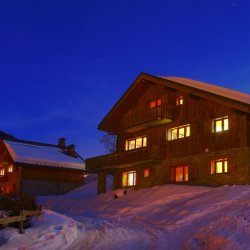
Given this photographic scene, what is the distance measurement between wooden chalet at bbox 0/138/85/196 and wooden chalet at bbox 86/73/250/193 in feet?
42.1

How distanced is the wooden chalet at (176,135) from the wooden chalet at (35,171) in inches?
505

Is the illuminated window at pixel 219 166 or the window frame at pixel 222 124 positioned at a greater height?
the window frame at pixel 222 124

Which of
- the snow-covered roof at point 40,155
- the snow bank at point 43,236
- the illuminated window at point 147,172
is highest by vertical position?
the snow-covered roof at point 40,155

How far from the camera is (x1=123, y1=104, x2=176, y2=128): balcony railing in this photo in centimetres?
3350

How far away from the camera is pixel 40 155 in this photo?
5303 centimetres

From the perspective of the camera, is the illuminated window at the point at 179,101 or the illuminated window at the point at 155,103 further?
the illuminated window at the point at 155,103

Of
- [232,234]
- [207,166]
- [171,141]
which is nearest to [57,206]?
[171,141]

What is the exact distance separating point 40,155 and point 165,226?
3639 cm

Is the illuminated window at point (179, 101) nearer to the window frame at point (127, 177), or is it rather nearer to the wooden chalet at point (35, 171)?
the window frame at point (127, 177)

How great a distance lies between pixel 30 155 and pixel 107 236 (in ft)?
120

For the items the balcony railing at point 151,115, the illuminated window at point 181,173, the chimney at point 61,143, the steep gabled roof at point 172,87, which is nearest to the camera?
the steep gabled roof at point 172,87

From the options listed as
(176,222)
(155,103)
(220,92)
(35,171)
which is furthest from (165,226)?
(35,171)

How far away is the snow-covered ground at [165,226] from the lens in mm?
14586

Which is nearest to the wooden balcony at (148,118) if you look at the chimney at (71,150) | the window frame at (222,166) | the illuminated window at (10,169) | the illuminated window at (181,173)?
the illuminated window at (181,173)
